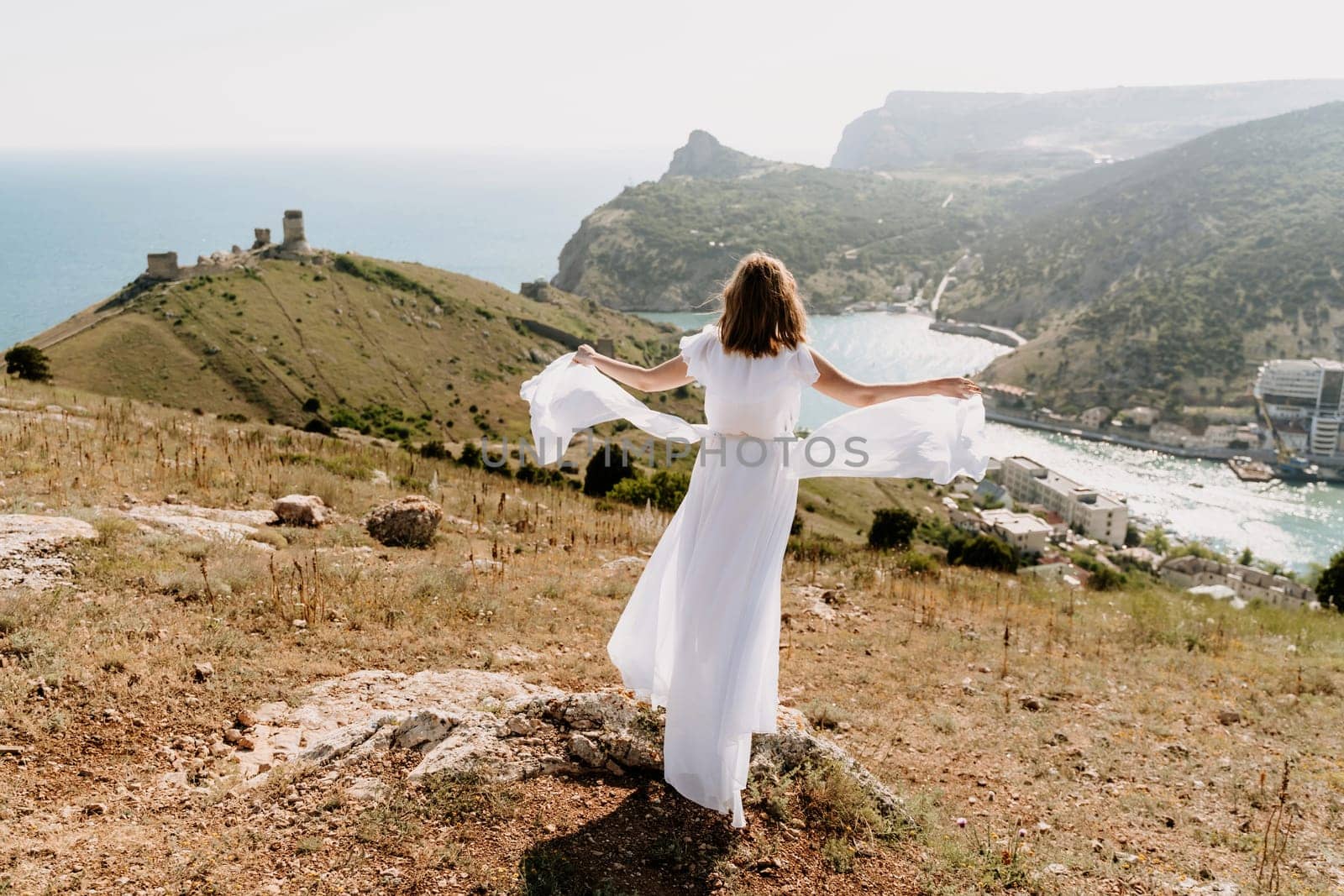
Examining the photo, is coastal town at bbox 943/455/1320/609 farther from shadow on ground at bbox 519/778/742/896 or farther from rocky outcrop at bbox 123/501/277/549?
shadow on ground at bbox 519/778/742/896

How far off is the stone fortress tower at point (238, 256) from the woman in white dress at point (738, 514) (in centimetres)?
6591

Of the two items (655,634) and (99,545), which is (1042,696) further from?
(99,545)

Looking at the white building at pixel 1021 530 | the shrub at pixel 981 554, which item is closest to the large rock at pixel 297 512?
the shrub at pixel 981 554

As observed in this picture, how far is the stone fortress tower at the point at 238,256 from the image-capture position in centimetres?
5981

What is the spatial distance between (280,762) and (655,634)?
172cm

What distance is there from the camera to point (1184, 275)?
360ft

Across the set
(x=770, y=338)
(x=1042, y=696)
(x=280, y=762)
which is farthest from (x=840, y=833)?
(x=1042, y=696)

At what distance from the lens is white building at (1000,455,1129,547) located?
66.4 metres

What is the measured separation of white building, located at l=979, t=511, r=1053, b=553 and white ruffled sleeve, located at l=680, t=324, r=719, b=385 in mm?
56088

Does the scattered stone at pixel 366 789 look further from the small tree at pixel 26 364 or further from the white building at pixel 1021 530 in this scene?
the white building at pixel 1021 530

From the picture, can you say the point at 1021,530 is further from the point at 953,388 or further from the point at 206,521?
the point at 953,388

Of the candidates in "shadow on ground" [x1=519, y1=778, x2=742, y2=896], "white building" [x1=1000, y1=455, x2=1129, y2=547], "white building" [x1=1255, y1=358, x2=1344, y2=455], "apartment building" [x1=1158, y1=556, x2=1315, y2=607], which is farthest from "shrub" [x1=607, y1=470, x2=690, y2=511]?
"white building" [x1=1255, y1=358, x2=1344, y2=455]

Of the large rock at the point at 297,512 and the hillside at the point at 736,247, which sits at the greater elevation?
the hillside at the point at 736,247

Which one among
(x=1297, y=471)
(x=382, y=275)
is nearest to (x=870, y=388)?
(x=382, y=275)
